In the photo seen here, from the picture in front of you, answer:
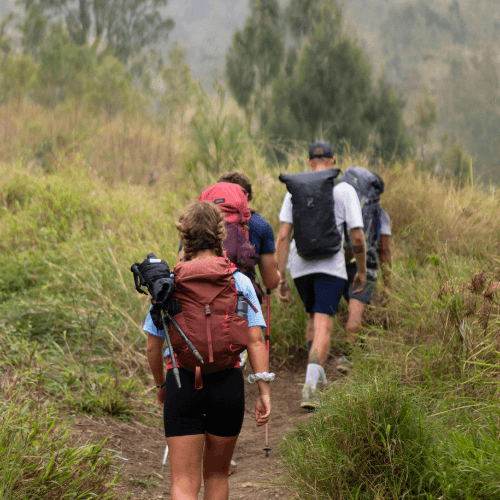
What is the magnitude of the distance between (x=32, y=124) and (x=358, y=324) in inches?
473

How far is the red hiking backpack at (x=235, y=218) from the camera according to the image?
13.1 feet

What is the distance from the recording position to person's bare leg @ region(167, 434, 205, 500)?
2.77 metres

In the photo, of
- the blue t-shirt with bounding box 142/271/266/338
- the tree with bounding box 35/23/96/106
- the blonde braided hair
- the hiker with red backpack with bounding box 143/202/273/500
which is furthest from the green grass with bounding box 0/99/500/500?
the tree with bounding box 35/23/96/106

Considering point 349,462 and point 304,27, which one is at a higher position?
point 304,27

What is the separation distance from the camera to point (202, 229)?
2957mm

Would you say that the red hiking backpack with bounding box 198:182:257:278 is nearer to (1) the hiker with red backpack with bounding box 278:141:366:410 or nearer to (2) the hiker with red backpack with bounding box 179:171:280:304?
(2) the hiker with red backpack with bounding box 179:171:280:304

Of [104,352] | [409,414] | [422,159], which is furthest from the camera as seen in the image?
[422,159]

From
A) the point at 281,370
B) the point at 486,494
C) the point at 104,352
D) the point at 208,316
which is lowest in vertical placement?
the point at 281,370

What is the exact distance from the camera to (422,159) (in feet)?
33.1

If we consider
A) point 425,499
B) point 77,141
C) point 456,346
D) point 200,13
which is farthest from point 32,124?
point 200,13

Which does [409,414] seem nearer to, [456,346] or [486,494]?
[486,494]

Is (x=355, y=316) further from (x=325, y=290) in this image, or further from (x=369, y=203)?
(x=369, y=203)

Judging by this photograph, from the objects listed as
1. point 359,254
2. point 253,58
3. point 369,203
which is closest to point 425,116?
point 253,58

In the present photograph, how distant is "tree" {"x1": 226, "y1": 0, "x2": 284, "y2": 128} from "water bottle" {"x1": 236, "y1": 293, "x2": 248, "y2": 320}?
26.2 metres
